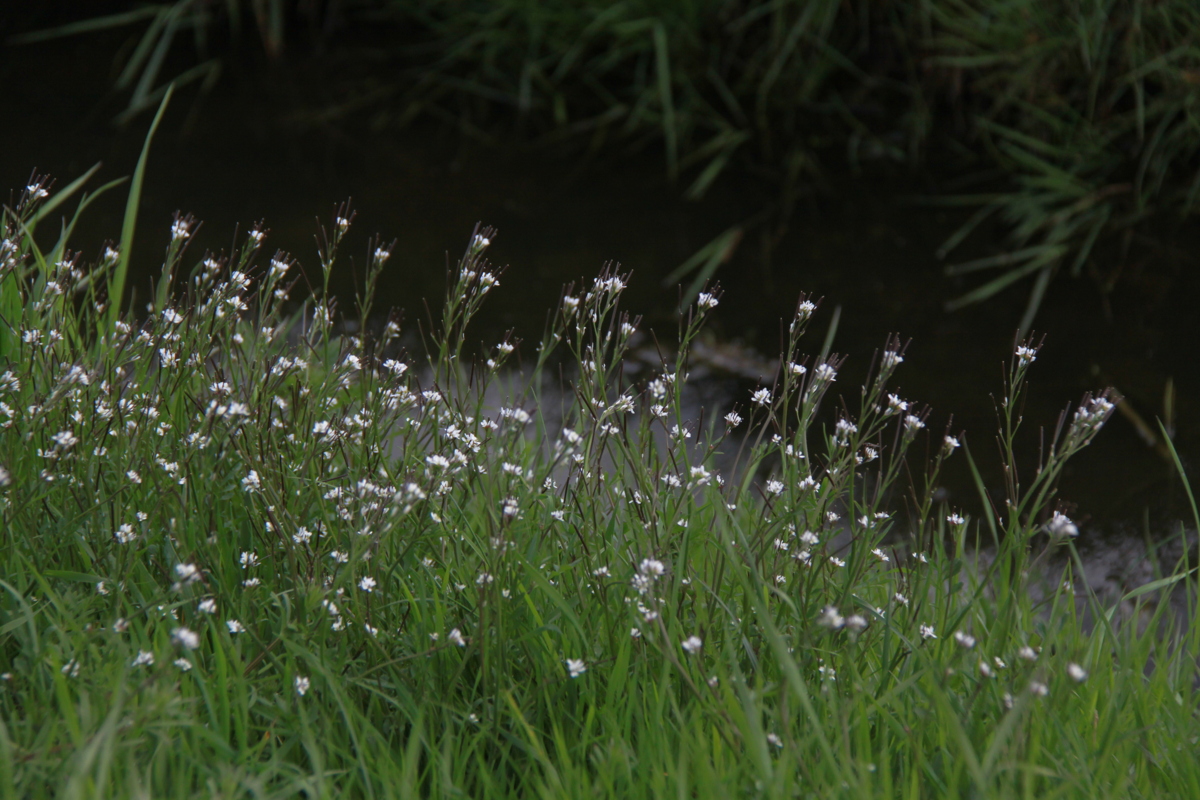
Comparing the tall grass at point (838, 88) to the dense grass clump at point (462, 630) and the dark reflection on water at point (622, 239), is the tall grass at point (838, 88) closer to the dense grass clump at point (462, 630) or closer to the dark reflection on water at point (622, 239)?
the dark reflection on water at point (622, 239)

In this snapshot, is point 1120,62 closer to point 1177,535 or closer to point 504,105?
point 1177,535

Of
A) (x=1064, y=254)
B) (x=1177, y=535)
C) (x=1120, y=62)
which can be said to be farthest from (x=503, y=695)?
(x=1120, y=62)

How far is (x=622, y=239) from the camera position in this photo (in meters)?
4.30

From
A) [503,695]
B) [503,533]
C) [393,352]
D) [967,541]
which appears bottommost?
[967,541]

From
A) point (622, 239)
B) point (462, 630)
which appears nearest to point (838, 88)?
point (622, 239)

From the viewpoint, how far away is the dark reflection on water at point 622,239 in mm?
3426

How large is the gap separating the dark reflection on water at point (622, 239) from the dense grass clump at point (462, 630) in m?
1.40

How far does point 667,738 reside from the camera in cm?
157

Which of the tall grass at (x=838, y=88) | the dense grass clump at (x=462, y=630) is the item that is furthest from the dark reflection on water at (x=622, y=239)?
the dense grass clump at (x=462, y=630)

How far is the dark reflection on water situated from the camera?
135 inches

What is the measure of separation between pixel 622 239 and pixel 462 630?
2.74 metres

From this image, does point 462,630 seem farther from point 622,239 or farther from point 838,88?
point 838,88

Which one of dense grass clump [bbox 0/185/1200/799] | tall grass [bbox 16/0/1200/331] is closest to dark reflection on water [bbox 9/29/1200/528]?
tall grass [bbox 16/0/1200/331]

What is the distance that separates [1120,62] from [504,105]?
Result: 104 inches
